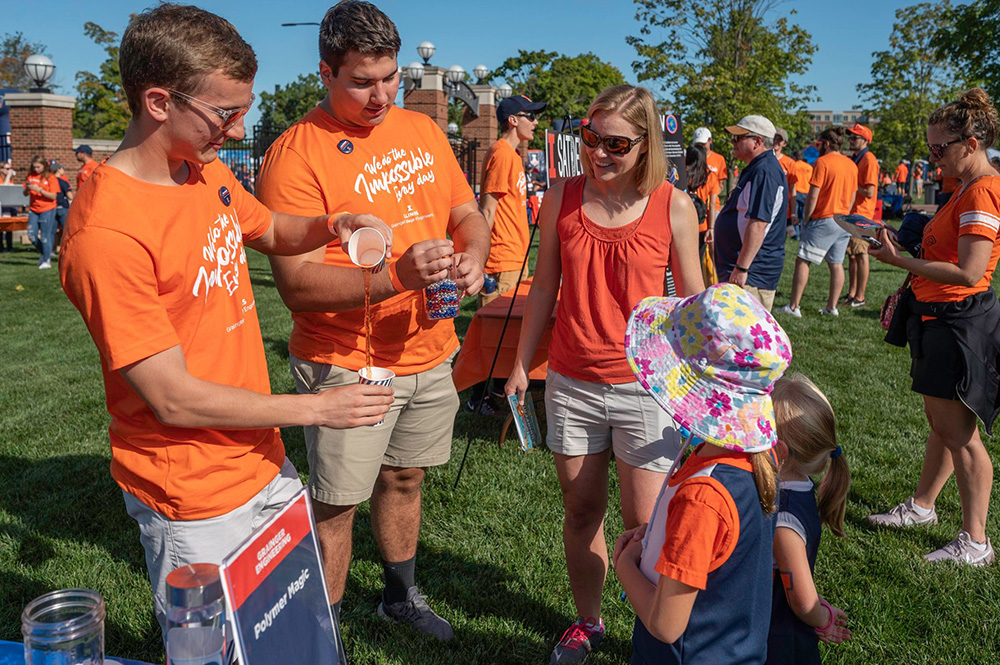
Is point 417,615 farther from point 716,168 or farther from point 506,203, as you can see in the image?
point 716,168

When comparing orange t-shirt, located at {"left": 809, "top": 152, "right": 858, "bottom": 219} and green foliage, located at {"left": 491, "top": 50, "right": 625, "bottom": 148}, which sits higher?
green foliage, located at {"left": 491, "top": 50, "right": 625, "bottom": 148}

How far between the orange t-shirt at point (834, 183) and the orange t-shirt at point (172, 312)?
29.0ft

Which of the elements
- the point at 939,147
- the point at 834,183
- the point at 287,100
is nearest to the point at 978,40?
the point at 834,183

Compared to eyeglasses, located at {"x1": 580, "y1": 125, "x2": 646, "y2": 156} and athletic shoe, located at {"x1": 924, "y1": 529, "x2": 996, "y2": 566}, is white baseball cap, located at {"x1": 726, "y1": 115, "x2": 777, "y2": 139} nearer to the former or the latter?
athletic shoe, located at {"x1": 924, "y1": 529, "x2": 996, "y2": 566}

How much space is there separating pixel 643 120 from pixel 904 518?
2886mm

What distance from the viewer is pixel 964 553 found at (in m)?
3.85

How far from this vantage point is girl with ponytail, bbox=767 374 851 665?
7.30 feet

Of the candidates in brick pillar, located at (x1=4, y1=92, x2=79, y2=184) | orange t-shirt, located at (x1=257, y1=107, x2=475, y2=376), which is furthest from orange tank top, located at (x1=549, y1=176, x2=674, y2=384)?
brick pillar, located at (x1=4, y1=92, x2=79, y2=184)

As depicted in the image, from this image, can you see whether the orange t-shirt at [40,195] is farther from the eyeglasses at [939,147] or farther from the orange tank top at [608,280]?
the eyeglasses at [939,147]

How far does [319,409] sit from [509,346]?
3593mm

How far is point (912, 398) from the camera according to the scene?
6.65m

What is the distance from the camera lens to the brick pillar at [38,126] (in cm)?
1905

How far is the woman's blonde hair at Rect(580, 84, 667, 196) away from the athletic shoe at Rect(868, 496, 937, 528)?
2.63 m

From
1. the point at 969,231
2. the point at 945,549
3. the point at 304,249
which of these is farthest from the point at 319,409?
the point at 945,549
